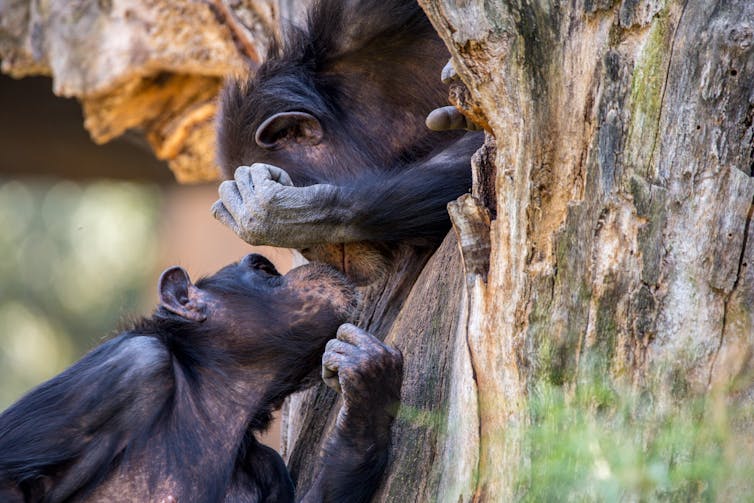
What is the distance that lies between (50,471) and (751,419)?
172 cm

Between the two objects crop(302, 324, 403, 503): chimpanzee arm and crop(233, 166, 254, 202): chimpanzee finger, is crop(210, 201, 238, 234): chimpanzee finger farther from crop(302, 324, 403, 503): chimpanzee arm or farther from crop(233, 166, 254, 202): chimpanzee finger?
crop(302, 324, 403, 503): chimpanzee arm

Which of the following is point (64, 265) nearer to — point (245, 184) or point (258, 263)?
point (258, 263)

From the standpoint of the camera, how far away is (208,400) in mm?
2818

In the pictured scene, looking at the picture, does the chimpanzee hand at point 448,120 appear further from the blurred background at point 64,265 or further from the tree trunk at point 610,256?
the blurred background at point 64,265

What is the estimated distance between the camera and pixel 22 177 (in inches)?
370

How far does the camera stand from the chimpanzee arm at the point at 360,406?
7.68ft

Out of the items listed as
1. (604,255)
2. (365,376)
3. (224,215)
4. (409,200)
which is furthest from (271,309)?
(604,255)

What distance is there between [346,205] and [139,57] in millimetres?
3541

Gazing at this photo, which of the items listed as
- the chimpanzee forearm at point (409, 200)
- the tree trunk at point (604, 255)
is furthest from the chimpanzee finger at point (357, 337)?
the chimpanzee forearm at point (409, 200)

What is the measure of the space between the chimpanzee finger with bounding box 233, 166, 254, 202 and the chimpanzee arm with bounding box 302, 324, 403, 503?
533mm

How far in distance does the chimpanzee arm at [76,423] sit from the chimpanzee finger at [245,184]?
1.69ft

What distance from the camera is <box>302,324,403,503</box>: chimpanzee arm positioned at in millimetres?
2340

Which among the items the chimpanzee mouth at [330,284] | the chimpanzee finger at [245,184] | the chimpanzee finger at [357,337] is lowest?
the chimpanzee finger at [357,337]

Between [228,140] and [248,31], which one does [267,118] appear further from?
[248,31]
